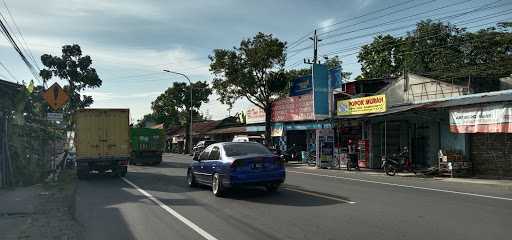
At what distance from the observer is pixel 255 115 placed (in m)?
48.2

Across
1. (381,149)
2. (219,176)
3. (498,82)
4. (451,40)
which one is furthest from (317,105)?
(451,40)

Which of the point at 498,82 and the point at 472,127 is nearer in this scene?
the point at 472,127

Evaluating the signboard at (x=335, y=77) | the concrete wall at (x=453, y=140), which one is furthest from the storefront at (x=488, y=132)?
the signboard at (x=335, y=77)

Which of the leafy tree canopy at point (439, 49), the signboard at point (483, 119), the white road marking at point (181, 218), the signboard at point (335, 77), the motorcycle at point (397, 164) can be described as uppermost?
the leafy tree canopy at point (439, 49)

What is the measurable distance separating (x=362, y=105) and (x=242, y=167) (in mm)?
16099

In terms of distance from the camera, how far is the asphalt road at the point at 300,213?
356 inches

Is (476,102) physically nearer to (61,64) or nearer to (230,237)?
(230,237)

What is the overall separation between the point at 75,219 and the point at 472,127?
15507mm

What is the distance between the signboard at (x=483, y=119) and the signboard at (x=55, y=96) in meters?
15.4

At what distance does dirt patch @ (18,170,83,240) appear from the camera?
957 centimetres

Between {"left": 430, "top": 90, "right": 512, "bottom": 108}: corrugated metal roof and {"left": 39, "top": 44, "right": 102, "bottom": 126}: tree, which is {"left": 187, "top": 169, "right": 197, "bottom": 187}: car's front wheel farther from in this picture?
{"left": 39, "top": 44, "right": 102, "bottom": 126}: tree

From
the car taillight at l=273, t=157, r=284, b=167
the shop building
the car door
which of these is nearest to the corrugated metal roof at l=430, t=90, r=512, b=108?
the shop building

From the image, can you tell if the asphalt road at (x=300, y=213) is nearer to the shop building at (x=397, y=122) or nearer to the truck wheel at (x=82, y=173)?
the truck wheel at (x=82, y=173)

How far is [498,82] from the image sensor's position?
29.4 meters
